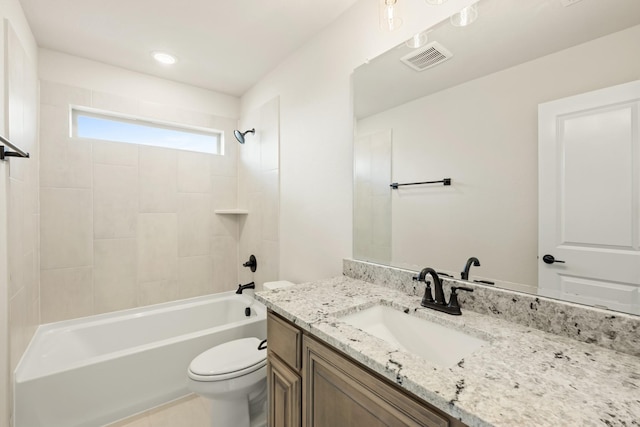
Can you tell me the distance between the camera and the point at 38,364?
1.66 m

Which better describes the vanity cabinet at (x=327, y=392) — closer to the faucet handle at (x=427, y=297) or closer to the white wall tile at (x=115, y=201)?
the faucet handle at (x=427, y=297)

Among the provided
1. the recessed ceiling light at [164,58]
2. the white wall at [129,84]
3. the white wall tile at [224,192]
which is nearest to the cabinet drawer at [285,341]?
the white wall tile at [224,192]

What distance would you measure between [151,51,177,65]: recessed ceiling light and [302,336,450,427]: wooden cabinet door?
7.59ft

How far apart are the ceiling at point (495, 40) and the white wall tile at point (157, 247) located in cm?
204

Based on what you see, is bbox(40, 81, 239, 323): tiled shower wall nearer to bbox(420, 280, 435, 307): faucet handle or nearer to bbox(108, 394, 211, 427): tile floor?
bbox(108, 394, 211, 427): tile floor

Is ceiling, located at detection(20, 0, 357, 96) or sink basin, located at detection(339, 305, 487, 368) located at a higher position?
ceiling, located at detection(20, 0, 357, 96)

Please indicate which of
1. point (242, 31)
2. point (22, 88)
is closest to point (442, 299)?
point (242, 31)

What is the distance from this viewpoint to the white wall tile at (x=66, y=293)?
6.80 ft

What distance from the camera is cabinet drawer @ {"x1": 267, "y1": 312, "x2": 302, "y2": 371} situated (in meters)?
1.04

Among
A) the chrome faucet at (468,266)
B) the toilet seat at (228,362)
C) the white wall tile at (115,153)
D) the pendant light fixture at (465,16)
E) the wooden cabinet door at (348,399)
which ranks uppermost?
the pendant light fixture at (465,16)

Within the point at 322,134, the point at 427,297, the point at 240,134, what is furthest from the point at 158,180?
the point at 427,297

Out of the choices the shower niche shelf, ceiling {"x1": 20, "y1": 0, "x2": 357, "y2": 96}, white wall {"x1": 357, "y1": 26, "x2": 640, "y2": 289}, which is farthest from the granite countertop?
the shower niche shelf

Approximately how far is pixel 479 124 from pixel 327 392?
114 centimetres

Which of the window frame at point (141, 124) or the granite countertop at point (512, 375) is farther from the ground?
the window frame at point (141, 124)
